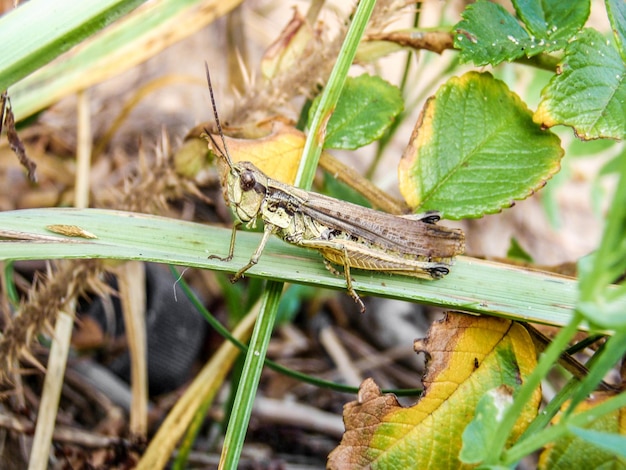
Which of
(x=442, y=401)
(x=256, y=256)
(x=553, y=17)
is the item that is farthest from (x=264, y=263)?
(x=553, y=17)

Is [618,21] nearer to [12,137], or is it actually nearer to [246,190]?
[246,190]

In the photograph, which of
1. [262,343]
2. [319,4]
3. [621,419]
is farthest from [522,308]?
[319,4]

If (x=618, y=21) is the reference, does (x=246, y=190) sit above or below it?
below

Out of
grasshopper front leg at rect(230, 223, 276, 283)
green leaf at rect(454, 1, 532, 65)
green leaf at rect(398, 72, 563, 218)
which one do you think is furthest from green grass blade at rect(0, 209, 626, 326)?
green leaf at rect(454, 1, 532, 65)

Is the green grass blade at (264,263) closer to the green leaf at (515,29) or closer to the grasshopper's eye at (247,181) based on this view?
the grasshopper's eye at (247,181)

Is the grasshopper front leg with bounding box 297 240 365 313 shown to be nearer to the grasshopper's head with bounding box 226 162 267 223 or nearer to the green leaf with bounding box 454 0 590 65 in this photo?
the grasshopper's head with bounding box 226 162 267 223

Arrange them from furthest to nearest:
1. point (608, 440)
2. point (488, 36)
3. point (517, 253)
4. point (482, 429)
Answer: point (517, 253)
point (488, 36)
point (482, 429)
point (608, 440)

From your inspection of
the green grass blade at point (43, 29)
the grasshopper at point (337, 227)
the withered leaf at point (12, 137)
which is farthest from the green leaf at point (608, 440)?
the withered leaf at point (12, 137)

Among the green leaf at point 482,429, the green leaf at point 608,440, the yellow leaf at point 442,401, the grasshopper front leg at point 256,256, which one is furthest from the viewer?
the grasshopper front leg at point 256,256
